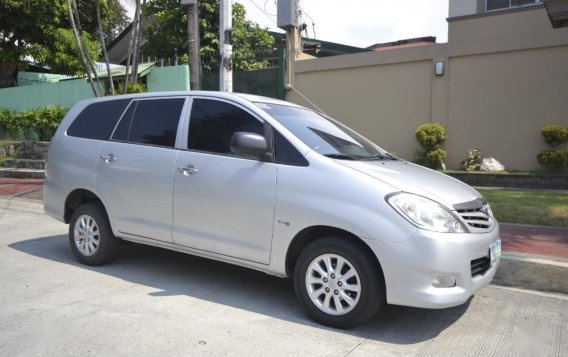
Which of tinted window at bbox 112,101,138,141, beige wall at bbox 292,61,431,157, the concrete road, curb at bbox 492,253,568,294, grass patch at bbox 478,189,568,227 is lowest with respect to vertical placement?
the concrete road

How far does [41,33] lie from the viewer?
65.5ft

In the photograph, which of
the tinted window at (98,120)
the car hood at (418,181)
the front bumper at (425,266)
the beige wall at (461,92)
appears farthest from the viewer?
the beige wall at (461,92)

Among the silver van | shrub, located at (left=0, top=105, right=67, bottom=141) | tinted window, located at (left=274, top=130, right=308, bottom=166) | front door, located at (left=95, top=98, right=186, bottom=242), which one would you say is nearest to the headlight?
the silver van

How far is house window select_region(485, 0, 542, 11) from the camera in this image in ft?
40.0

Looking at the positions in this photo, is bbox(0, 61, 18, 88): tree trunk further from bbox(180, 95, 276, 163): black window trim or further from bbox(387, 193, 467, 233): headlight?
bbox(387, 193, 467, 233): headlight

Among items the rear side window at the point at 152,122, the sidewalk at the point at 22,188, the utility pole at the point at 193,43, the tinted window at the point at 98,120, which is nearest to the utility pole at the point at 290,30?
the utility pole at the point at 193,43

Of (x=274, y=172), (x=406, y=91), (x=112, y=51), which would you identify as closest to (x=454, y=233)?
(x=274, y=172)

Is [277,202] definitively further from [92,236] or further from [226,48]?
[226,48]

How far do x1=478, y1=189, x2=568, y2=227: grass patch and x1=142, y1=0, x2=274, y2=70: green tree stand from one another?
1081cm

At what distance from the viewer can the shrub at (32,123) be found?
1709 cm

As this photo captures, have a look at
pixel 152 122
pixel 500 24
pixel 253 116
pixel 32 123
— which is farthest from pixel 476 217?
pixel 32 123

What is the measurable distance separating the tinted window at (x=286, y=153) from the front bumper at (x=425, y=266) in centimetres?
94

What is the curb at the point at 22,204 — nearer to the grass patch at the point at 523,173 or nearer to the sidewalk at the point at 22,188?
the sidewalk at the point at 22,188

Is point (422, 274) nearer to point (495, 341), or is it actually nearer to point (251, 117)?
point (495, 341)
